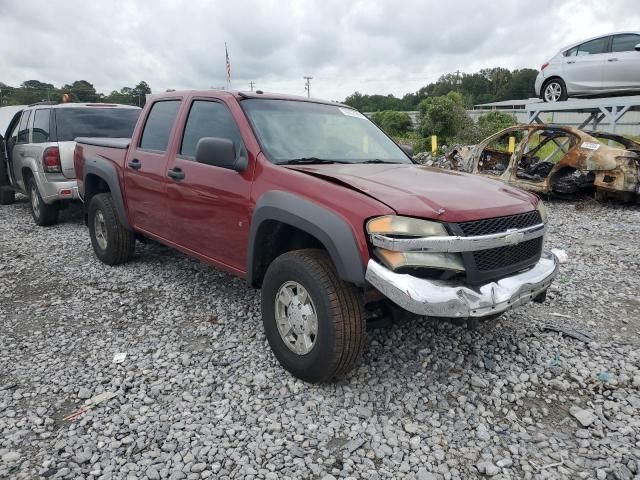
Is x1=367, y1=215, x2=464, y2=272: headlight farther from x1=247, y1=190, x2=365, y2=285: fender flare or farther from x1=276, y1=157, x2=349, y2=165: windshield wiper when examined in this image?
x1=276, y1=157, x2=349, y2=165: windshield wiper

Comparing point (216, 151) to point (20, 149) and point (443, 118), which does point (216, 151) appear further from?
point (443, 118)

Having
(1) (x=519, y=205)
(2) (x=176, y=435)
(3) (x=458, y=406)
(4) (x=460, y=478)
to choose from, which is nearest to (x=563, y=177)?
(1) (x=519, y=205)

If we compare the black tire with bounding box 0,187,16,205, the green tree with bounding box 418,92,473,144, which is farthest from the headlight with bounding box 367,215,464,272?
the green tree with bounding box 418,92,473,144

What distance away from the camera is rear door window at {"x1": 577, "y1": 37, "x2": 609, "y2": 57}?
10.8 meters

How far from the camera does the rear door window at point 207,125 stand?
3.58 m

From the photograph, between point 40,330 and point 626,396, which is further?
point 40,330

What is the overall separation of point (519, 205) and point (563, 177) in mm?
6487

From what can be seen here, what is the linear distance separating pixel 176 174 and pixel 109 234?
1.70 meters

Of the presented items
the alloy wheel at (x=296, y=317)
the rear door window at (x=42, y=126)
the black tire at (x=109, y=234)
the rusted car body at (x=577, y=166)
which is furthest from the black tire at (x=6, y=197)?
the rusted car body at (x=577, y=166)

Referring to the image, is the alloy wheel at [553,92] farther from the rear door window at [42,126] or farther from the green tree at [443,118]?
the rear door window at [42,126]

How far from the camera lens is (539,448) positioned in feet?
7.96

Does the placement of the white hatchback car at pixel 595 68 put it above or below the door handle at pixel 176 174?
above

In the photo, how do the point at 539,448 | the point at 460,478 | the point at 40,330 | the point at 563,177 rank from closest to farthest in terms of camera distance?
the point at 460,478, the point at 539,448, the point at 40,330, the point at 563,177

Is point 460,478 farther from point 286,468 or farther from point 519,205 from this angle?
point 519,205
